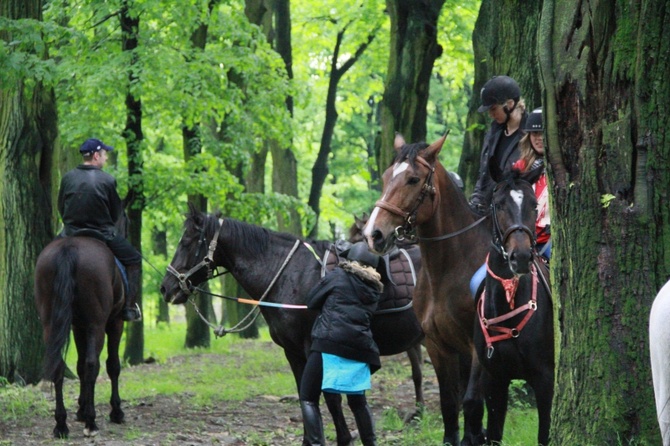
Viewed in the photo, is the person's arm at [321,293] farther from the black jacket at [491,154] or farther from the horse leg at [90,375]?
the horse leg at [90,375]

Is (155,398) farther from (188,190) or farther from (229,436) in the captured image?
(188,190)

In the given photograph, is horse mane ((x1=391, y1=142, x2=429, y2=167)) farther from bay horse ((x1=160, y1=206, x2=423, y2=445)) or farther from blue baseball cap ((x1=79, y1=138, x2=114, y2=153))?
blue baseball cap ((x1=79, y1=138, x2=114, y2=153))

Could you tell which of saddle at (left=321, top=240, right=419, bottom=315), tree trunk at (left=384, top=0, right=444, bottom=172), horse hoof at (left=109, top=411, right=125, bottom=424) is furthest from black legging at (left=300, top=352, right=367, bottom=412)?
tree trunk at (left=384, top=0, right=444, bottom=172)

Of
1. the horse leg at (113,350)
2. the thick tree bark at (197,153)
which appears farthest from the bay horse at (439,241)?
the thick tree bark at (197,153)

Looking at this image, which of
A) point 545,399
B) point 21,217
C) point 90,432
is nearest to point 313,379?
point 545,399

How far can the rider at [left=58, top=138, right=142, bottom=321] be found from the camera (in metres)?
11.5

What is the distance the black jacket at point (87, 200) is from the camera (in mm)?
11531

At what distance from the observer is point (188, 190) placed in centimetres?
1930

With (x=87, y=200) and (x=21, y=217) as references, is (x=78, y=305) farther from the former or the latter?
(x=21, y=217)

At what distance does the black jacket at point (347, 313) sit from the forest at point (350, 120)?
2.21 meters

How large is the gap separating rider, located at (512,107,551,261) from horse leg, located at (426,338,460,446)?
137 cm

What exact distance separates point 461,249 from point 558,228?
2.15 m

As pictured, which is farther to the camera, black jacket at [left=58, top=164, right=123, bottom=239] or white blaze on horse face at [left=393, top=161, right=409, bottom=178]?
black jacket at [left=58, top=164, right=123, bottom=239]

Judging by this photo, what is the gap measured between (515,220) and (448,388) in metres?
2.15
